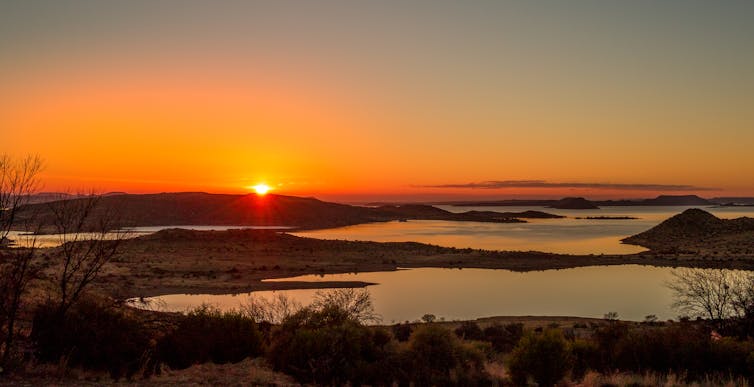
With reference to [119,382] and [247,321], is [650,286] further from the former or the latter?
[119,382]

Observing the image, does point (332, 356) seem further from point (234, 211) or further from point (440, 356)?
point (234, 211)

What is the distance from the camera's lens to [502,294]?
28.8m

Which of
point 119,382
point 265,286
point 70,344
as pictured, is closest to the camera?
point 119,382

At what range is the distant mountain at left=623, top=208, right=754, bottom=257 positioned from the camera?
47781mm

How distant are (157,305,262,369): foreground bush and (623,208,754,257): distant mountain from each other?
143 ft

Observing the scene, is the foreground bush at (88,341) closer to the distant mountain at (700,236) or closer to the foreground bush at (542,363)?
the foreground bush at (542,363)

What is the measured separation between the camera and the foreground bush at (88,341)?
30.8 ft

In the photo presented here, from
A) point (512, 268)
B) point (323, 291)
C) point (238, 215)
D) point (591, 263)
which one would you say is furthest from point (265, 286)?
point (238, 215)

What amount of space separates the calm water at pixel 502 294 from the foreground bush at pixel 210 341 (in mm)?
10200

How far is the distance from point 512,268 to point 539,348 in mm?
30377

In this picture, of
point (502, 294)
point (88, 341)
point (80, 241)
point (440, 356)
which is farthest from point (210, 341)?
point (502, 294)

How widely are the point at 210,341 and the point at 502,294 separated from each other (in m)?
20.2

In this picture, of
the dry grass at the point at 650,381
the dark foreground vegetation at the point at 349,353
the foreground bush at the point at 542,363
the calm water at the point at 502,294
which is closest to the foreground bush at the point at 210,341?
the dark foreground vegetation at the point at 349,353

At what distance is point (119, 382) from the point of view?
27.9 ft
